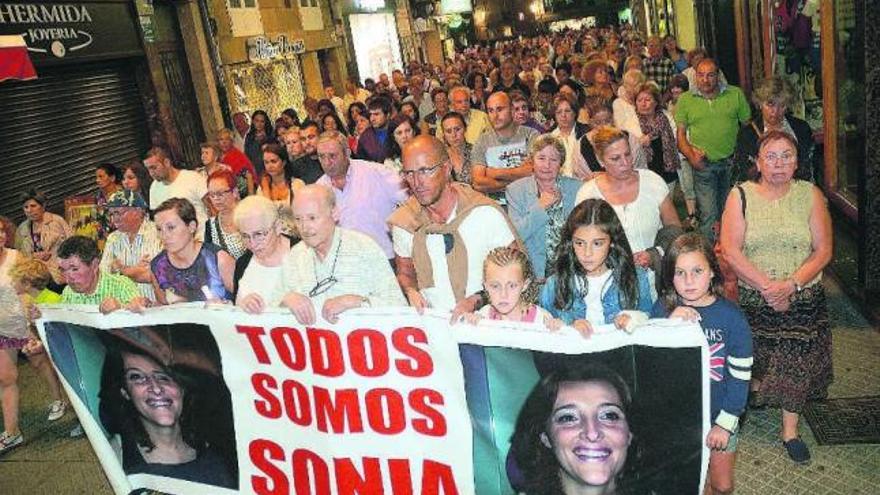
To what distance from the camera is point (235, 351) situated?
3625 mm

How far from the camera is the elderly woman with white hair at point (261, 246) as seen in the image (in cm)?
403

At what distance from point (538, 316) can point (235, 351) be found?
1.54 m

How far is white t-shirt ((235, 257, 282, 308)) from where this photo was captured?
4062 mm

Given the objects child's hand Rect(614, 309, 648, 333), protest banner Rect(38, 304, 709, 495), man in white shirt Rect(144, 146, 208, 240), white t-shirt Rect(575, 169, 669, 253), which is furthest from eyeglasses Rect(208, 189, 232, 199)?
child's hand Rect(614, 309, 648, 333)

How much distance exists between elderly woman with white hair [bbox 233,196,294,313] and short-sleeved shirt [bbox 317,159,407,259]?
1341 mm

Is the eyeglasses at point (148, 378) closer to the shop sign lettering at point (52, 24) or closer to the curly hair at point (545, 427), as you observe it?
the curly hair at point (545, 427)

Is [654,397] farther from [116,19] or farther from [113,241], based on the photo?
[116,19]

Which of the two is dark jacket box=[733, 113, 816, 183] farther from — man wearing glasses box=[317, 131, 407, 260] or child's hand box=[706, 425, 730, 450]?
child's hand box=[706, 425, 730, 450]

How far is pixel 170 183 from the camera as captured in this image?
7582 mm

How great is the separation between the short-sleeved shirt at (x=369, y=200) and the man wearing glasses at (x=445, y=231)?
1.58 metres

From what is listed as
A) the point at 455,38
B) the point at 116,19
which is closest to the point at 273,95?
the point at 116,19

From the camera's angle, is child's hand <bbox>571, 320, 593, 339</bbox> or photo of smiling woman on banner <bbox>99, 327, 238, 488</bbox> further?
photo of smiling woman on banner <bbox>99, 327, 238, 488</bbox>

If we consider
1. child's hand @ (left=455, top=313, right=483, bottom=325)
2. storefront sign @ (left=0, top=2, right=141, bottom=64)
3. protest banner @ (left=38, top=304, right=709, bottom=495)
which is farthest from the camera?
storefront sign @ (left=0, top=2, right=141, bottom=64)

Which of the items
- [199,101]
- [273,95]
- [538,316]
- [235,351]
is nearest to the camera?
[538,316]
